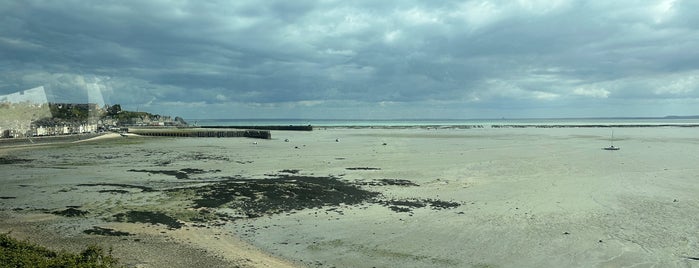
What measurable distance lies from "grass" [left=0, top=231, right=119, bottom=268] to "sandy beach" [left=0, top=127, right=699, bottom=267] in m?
1.34

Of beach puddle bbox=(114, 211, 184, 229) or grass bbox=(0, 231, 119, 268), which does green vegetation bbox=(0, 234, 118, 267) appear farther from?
beach puddle bbox=(114, 211, 184, 229)

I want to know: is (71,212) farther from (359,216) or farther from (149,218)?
(359,216)

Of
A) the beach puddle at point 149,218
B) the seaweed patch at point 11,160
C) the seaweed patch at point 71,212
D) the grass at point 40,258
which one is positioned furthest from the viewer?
the seaweed patch at point 11,160

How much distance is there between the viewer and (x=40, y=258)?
29.0ft

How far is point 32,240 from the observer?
1250cm

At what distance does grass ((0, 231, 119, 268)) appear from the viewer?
8.36m

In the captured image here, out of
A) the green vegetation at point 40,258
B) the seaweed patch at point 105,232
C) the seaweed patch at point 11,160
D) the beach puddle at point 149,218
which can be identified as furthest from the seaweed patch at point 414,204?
the seaweed patch at point 11,160

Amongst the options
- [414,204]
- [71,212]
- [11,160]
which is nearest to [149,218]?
[71,212]

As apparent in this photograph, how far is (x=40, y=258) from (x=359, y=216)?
10143 mm

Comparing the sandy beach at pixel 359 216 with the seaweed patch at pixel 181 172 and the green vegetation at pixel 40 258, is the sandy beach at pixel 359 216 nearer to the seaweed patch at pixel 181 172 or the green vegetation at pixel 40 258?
the seaweed patch at pixel 181 172

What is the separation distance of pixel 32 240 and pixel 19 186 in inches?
507

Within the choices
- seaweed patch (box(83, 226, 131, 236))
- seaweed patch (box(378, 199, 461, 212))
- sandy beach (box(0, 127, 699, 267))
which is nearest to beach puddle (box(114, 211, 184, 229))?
sandy beach (box(0, 127, 699, 267))

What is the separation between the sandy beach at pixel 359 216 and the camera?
11868mm

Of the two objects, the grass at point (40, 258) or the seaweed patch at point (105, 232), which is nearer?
the grass at point (40, 258)
